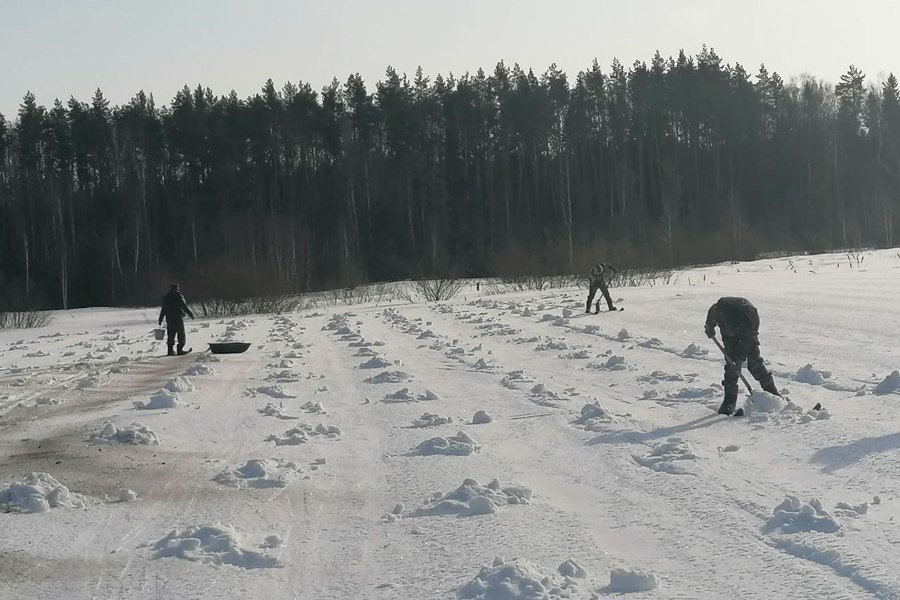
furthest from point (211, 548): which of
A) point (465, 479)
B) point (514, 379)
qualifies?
point (514, 379)

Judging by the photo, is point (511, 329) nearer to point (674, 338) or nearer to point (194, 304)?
point (674, 338)

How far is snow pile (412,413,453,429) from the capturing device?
34.1 ft

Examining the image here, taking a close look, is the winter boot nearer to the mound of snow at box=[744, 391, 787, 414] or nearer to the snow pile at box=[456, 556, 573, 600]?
the mound of snow at box=[744, 391, 787, 414]

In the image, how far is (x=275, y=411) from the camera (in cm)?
1152

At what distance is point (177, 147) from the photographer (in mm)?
66375

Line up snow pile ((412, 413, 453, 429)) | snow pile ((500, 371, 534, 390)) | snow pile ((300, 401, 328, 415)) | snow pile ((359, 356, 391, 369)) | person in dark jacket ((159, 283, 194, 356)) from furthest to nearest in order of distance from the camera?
person in dark jacket ((159, 283, 194, 356)), snow pile ((359, 356, 391, 369)), snow pile ((500, 371, 534, 390)), snow pile ((300, 401, 328, 415)), snow pile ((412, 413, 453, 429))

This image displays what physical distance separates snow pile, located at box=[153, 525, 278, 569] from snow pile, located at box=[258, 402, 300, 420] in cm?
479

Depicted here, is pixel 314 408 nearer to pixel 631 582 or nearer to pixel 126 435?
pixel 126 435

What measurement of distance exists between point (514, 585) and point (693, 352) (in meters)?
10.8

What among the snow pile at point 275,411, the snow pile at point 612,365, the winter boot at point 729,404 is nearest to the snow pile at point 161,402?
the snow pile at point 275,411

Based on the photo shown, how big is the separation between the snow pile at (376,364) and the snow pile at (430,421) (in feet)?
18.3

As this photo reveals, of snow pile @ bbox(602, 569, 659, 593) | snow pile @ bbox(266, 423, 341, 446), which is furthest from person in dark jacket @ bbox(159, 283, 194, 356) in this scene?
snow pile @ bbox(602, 569, 659, 593)

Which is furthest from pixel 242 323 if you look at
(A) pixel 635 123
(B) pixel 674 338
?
(A) pixel 635 123

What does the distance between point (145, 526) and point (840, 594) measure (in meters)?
4.45
